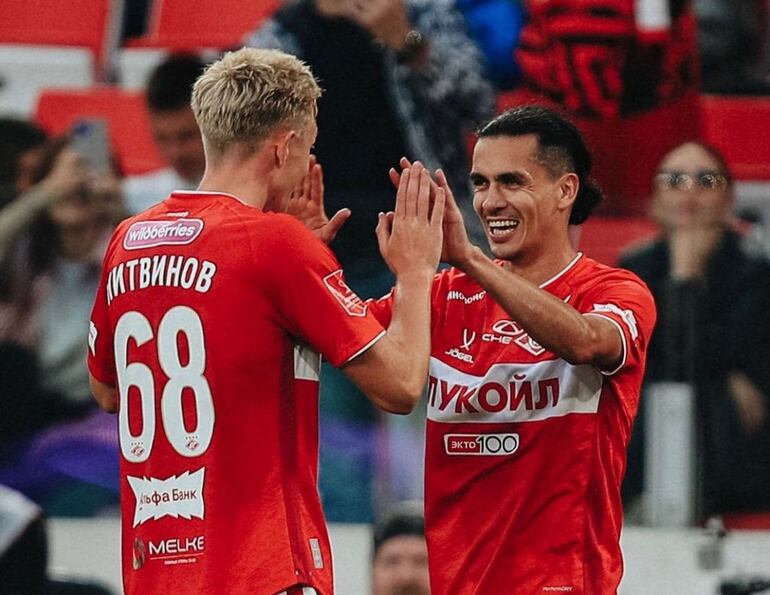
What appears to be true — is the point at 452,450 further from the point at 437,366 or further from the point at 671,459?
the point at 671,459

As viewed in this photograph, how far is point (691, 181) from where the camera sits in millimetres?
5195

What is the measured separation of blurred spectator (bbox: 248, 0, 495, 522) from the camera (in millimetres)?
5555

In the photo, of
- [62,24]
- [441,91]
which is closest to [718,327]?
[441,91]

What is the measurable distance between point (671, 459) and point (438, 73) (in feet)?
5.86

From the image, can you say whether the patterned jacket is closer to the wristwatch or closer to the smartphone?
the wristwatch

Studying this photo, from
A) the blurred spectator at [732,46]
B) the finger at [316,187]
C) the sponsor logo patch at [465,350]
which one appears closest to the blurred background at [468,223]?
the blurred spectator at [732,46]

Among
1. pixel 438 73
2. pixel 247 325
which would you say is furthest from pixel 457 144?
pixel 247 325

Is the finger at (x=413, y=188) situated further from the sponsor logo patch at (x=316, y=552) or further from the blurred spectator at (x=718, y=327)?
the blurred spectator at (x=718, y=327)

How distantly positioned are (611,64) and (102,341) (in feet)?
10.6

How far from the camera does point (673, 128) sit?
5.82 metres

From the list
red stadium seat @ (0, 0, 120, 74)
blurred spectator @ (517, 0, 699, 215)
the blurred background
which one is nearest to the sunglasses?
the blurred background

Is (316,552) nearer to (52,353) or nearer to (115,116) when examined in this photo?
(52,353)

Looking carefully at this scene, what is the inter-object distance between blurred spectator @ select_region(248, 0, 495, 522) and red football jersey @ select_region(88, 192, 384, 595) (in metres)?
2.40

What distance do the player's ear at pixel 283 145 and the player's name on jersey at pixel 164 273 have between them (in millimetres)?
257
